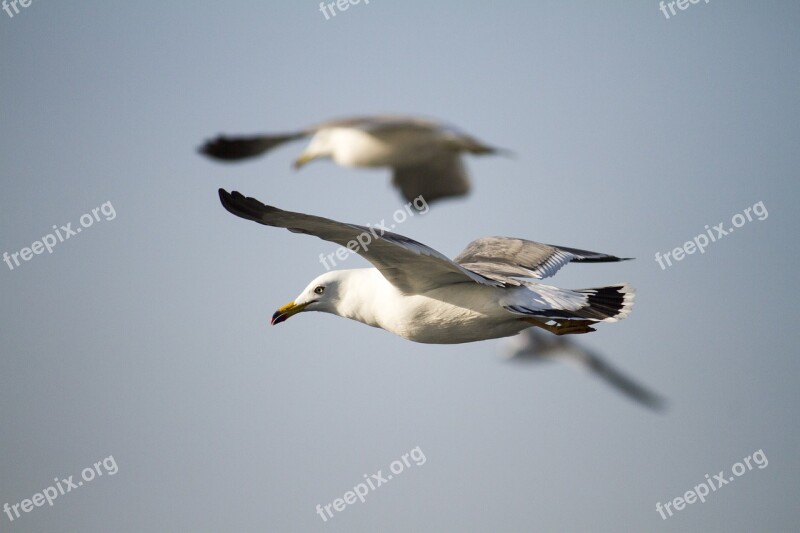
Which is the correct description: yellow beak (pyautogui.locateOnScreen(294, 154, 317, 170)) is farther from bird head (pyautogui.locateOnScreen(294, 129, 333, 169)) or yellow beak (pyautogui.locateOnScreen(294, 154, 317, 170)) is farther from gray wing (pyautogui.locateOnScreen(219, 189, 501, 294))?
gray wing (pyautogui.locateOnScreen(219, 189, 501, 294))

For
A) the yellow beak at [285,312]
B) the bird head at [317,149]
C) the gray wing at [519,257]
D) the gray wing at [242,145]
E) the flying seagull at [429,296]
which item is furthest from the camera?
the bird head at [317,149]

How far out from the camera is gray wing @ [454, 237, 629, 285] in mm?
9047

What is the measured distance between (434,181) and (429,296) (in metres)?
3.43

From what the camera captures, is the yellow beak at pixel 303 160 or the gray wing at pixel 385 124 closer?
the gray wing at pixel 385 124

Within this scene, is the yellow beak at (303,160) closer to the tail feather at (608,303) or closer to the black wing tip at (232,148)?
the black wing tip at (232,148)

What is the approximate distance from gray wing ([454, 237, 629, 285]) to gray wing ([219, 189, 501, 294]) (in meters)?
0.78

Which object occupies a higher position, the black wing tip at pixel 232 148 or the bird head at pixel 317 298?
the black wing tip at pixel 232 148

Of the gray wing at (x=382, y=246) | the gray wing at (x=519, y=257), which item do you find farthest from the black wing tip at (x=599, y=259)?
the gray wing at (x=382, y=246)

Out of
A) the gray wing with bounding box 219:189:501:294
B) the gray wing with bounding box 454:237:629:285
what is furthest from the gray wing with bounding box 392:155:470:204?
the gray wing with bounding box 219:189:501:294

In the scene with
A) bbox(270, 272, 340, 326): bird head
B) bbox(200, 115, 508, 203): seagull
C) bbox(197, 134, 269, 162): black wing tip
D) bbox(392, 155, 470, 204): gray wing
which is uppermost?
bbox(197, 134, 269, 162): black wing tip

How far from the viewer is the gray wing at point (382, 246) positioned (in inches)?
281

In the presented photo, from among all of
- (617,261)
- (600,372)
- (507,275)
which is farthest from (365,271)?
(600,372)

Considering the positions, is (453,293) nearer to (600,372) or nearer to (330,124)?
(330,124)

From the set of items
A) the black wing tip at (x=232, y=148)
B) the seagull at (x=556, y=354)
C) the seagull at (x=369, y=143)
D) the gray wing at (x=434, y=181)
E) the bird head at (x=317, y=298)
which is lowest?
the seagull at (x=556, y=354)
